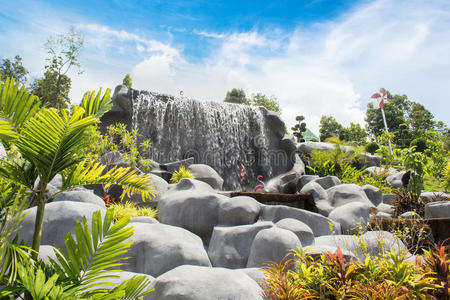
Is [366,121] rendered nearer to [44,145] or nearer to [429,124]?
[429,124]

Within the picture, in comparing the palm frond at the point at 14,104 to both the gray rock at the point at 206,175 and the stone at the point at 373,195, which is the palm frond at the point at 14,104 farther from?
the stone at the point at 373,195

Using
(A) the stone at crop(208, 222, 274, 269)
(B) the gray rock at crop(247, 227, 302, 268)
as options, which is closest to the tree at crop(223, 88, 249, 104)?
(A) the stone at crop(208, 222, 274, 269)

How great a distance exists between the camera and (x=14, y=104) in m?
2.71

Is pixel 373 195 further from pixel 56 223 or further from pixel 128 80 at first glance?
pixel 128 80

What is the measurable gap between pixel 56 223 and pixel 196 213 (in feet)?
10.5

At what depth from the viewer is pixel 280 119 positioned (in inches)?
742

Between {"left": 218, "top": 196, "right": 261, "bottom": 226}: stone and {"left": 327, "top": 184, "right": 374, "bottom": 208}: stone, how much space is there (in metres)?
3.86

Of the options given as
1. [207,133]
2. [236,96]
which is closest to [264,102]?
[236,96]

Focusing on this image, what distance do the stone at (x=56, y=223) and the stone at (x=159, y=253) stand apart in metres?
0.79

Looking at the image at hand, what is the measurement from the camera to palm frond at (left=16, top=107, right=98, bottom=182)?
244 centimetres

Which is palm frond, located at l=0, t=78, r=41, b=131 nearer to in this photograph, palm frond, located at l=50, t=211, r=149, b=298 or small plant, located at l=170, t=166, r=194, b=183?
palm frond, located at l=50, t=211, r=149, b=298

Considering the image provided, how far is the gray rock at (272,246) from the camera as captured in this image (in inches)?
A: 177

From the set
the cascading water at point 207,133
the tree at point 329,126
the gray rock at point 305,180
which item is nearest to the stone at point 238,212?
the gray rock at point 305,180

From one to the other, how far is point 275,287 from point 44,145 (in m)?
2.49
